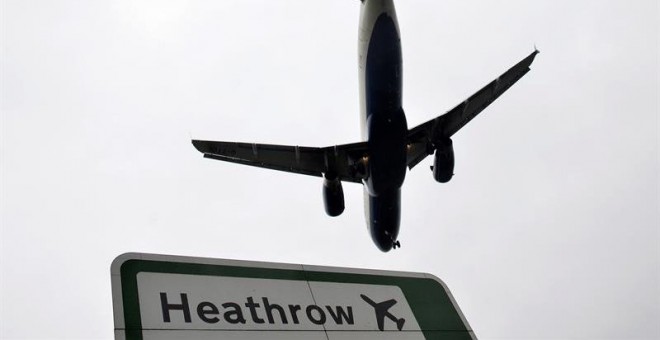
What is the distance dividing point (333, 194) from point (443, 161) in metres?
5.79

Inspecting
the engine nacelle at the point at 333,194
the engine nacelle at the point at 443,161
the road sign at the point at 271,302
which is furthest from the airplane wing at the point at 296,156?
the road sign at the point at 271,302

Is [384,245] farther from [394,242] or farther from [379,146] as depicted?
[379,146]

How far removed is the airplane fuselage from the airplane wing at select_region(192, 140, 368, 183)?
1453 millimetres

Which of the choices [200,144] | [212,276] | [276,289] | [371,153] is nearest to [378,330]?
[276,289]

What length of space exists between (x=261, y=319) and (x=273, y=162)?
23.1 meters

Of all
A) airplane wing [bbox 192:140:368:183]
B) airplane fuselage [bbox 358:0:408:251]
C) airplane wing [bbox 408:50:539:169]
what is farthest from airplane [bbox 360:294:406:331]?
airplane wing [bbox 408:50:539:169]

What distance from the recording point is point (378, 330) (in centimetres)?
651

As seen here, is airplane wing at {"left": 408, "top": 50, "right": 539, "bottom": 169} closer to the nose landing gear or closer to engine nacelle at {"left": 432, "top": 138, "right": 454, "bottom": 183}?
engine nacelle at {"left": 432, "top": 138, "right": 454, "bottom": 183}

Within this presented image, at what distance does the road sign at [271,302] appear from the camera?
5.24 m

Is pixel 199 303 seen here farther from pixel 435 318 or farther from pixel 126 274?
pixel 435 318

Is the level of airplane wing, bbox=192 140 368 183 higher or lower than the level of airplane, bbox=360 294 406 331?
higher

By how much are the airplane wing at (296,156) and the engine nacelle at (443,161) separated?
3.74m

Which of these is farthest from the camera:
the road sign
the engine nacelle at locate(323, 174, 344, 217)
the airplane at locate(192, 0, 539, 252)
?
the engine nacelle at locate(323, 174, 344, 217)

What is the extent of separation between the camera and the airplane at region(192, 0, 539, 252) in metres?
23.3
